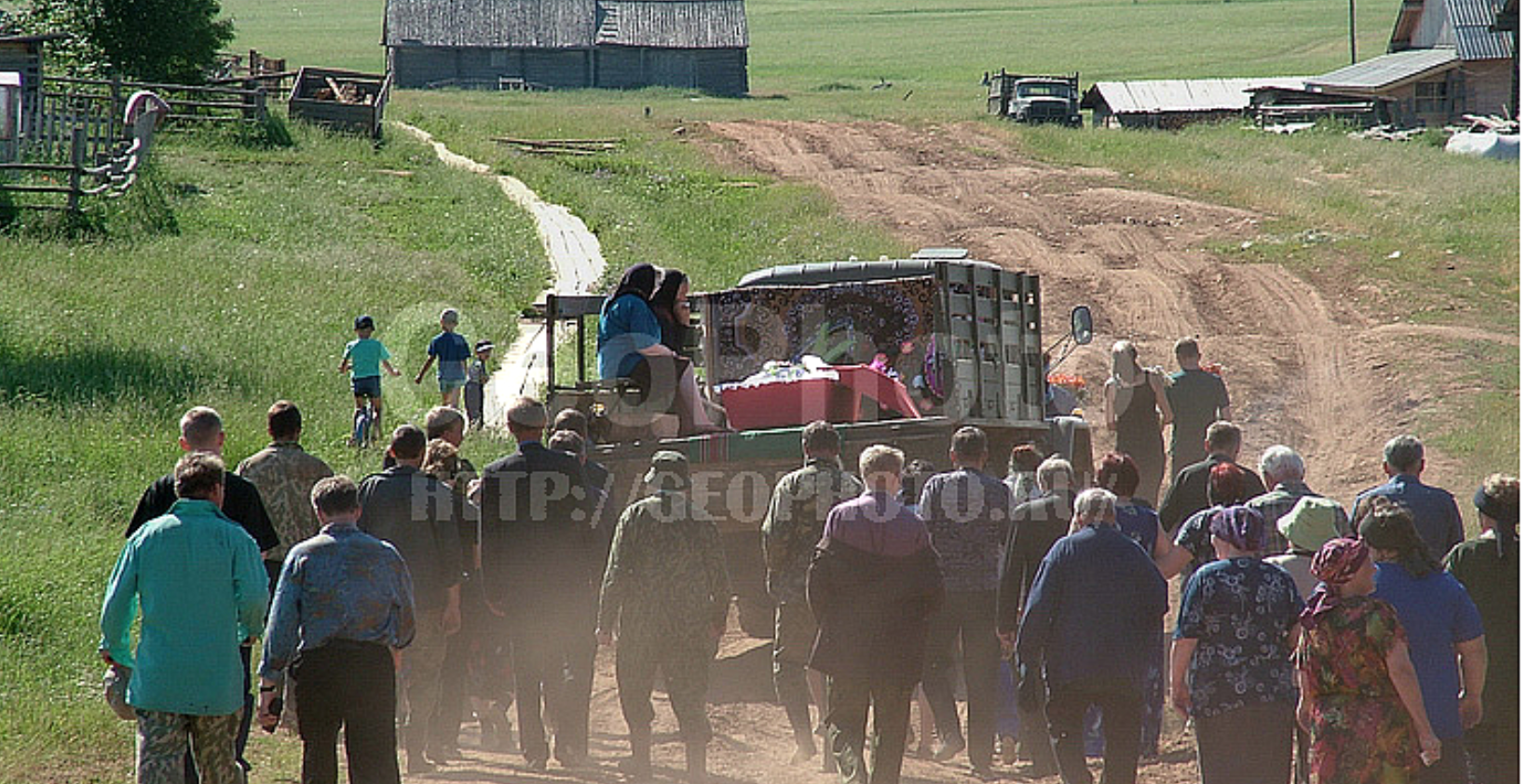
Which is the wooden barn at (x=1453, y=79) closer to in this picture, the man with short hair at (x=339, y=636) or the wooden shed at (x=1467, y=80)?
the wooden shed at (x=1467, y=80)

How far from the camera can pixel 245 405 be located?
16750mm

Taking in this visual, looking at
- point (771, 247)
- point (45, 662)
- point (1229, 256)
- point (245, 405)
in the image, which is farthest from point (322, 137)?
point (45, 662)

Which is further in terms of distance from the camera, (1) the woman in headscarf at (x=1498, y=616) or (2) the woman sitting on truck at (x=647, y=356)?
(2) the woman sitting on truck at (x=647, y=356)

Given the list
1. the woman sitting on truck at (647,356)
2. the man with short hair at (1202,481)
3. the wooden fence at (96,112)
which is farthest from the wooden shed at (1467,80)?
the man with short hair at (1202,481)

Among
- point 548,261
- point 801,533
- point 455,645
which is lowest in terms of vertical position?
point 455,645

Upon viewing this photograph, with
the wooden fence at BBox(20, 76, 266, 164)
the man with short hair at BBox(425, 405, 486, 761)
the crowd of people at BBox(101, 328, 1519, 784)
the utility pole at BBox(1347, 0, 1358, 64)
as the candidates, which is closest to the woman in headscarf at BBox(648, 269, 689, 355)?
the crowd of people at BBox(101, 328, 1519, 784)

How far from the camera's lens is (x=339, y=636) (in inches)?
273

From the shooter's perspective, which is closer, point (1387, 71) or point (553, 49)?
point (1387, 71)

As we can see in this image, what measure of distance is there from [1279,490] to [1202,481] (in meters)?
1.07

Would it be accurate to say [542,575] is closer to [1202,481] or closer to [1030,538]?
[1030,538]

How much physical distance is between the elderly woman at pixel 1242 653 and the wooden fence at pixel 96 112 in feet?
71.2

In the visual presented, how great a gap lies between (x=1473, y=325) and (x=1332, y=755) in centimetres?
1661

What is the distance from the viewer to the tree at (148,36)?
4225 centimetres

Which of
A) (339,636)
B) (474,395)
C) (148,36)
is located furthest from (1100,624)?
(148,36)
